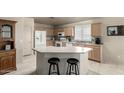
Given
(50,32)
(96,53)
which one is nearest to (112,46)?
(96,53)

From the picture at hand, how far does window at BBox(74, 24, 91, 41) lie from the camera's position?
7.11 metres

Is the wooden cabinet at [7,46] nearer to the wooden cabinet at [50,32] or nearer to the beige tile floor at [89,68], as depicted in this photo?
the beige tile floor at [89,68]

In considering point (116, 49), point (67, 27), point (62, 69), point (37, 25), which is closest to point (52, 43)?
point (37, 25)

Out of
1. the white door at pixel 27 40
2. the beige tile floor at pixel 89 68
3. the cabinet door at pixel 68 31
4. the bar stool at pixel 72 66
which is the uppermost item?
the cabinet door at pixel 68 31

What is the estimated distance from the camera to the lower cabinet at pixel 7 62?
4332 mm

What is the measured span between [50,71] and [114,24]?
3354mm

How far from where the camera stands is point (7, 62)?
14.8 ft

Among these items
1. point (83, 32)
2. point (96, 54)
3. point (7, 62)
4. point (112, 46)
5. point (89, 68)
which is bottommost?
point (89, 68)

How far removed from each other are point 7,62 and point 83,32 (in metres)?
4.21

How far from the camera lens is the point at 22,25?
5.42m

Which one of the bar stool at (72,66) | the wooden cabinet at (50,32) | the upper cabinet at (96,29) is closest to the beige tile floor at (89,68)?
the bar stool at (72,66)

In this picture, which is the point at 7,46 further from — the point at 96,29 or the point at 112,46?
the point at 112,46

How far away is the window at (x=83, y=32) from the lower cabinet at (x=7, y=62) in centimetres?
388

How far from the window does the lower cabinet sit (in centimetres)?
388
